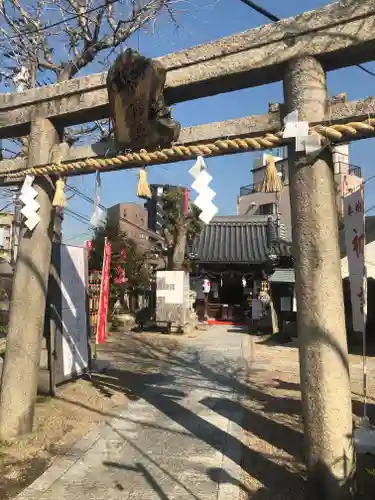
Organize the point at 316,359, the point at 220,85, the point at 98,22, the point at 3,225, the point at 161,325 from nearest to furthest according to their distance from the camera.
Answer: the point at 316,359
the point at 220,85
the point at 98,22
the point at 3,225
the point at 161,325

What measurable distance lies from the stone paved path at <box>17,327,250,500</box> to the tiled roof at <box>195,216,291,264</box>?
15362 millimetres

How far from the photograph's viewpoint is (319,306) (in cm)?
393

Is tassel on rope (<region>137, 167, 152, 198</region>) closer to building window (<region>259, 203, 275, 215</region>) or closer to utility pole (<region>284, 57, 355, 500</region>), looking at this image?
utility pole (<region>284, 57, 355, 500</region>)

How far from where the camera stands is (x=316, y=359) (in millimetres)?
3895

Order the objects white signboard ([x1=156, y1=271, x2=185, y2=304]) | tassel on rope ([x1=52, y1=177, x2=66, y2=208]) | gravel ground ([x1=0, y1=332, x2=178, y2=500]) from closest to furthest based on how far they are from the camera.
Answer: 1. gravel ground ([x1=0, y1=332, x2=178, y2=500])
2. tassel on rope ([x1=52, y1=177, x2=66, y2=208])
3. white signboard ([x1=156, y1=271, x2=185, y2=304])

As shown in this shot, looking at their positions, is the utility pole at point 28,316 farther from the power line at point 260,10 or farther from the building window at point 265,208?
the building window at point 265,208

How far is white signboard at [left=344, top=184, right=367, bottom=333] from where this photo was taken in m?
5.25

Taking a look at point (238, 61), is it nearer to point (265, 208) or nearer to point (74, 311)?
point (74, 311)

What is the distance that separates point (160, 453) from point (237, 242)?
20.9 metres

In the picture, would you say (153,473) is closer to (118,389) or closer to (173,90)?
(118,389)

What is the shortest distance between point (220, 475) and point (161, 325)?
1416 centimetres

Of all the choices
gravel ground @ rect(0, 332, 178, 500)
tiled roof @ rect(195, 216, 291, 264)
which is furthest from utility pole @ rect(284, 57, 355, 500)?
tiled roof @ rect(195, 216, 291, 264)

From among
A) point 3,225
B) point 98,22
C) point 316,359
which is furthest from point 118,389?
point 3,225

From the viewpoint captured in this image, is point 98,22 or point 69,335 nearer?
point 69,335
